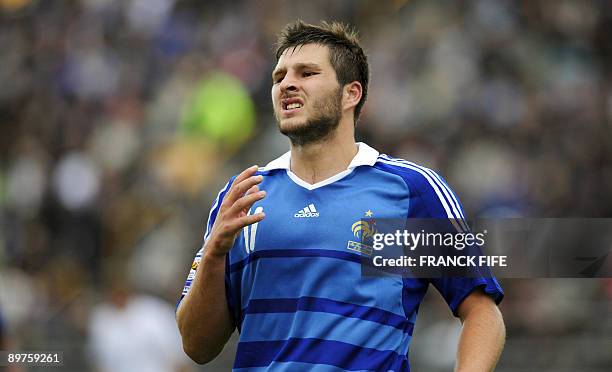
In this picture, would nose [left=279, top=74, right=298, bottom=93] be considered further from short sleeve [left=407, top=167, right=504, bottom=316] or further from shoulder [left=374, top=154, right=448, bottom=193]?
short sleeve [left=407, top=167, right=504, bottom=316]

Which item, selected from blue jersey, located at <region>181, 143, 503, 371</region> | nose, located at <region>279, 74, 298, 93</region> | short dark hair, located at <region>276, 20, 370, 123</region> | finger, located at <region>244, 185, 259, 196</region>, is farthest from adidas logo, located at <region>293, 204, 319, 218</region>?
short dark hair, located at <region>276, 20, 370, 123</region>

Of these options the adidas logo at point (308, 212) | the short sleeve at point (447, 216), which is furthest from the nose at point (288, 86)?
the short sleeve at point (447, 216)

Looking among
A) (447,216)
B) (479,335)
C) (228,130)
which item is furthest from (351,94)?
(228,130)

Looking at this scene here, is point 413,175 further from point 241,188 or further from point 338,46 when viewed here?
point 241,188

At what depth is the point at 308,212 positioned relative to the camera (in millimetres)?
4359

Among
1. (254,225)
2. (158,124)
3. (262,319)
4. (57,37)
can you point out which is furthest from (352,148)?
(57,37)

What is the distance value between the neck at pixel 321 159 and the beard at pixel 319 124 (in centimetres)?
2

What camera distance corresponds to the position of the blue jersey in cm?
415

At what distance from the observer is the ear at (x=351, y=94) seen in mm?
4633

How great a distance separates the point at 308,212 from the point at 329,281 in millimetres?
309

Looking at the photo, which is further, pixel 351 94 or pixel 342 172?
pixel 351 94

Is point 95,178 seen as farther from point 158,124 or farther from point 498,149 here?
point 498,149

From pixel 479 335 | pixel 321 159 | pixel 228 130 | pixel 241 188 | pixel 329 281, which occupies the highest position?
pixel 228 130

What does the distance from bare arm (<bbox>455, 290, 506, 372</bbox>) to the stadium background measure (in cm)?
499
